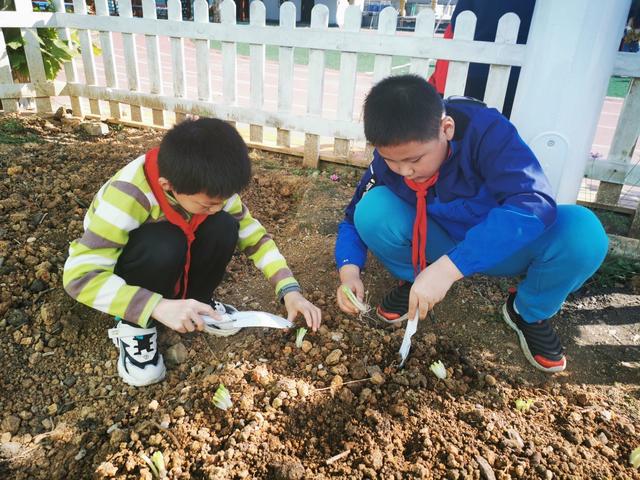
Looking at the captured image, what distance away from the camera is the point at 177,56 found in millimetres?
4496

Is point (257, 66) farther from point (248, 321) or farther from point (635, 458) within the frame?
point (635, 458)

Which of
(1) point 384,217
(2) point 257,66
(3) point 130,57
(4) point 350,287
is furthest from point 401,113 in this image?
(3) point 130,57

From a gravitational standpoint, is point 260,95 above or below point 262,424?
above

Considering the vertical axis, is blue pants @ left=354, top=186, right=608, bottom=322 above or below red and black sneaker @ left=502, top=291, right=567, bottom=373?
above

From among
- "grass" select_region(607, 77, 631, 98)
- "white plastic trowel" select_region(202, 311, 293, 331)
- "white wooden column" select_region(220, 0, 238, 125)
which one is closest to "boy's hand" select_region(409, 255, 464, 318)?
"white plastic trowel" select_region(202, 311, 293, 331)

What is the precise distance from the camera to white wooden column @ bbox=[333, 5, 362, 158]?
3.71 meters

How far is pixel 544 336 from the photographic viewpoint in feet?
6.83

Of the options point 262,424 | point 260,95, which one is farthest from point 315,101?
point 262,424

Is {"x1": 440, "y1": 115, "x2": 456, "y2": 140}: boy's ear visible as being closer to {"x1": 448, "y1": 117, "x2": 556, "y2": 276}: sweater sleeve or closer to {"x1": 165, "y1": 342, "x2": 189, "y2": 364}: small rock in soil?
{"x1": 448, "y1": 117, "x2": 556, "y2": 276}: sweater sleeve

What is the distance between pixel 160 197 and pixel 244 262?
1.11m

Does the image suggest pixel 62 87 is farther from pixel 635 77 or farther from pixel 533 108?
pixel 635 77

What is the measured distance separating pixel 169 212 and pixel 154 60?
3.48 m

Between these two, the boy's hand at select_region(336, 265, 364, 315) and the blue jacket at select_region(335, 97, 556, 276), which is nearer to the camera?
the blue jacket at select_region(335, 97, 556, 276)

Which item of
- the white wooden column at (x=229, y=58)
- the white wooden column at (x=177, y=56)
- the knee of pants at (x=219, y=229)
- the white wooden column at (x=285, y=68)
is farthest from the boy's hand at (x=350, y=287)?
the white wooden column at (x=177, y=56)
